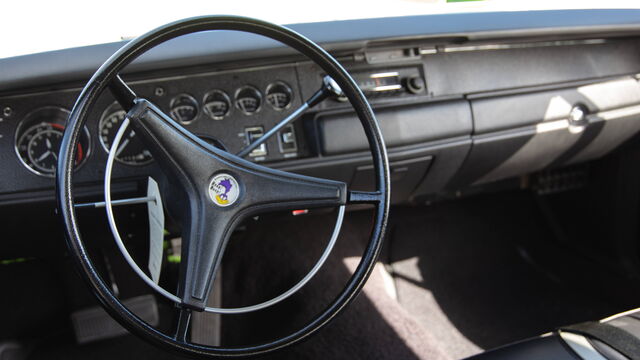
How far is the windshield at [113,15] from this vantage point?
4.11 ft

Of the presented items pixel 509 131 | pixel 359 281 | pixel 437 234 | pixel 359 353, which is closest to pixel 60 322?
pixel 359 353

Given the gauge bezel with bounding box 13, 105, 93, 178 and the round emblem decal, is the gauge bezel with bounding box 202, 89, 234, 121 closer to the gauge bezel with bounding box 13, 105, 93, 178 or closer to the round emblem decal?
the gauge bezel with bounding box 13, 105, 93, 178

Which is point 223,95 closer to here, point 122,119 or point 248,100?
point 248,100

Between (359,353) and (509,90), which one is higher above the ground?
(509,90)

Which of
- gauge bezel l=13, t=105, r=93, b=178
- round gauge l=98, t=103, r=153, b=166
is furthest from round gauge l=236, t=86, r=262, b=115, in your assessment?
gauge bezel l=13, t=105, r=93, b=178

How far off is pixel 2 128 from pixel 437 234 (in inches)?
64.9

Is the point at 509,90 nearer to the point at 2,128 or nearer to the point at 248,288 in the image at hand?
the point at 248,288

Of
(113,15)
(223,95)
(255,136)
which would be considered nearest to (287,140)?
(255,136)

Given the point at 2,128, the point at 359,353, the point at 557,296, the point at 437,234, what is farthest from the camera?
the point at 437,234

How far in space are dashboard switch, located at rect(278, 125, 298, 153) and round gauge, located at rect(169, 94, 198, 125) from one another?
0.23 metres

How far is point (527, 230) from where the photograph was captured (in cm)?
239

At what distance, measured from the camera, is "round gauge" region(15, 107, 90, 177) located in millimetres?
1297

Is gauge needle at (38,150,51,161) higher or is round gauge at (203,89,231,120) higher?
round gauge at (203,89,231,120)

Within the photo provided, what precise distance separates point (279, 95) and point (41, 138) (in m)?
0.60
